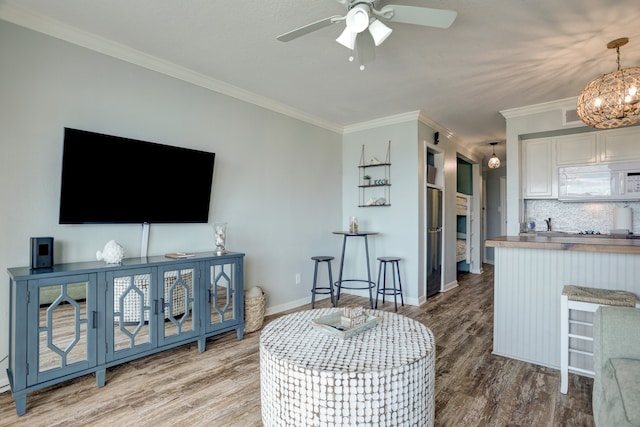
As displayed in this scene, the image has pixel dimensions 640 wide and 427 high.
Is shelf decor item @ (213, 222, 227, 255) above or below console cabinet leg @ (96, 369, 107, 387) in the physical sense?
above

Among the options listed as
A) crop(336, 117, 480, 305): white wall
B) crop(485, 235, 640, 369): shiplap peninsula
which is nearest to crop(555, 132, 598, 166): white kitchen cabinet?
crop(336, 117, 480, 305): white wall

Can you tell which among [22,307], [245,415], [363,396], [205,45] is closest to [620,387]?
A: [363,396]

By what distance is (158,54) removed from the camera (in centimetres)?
278

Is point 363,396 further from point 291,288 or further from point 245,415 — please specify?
point 291,288

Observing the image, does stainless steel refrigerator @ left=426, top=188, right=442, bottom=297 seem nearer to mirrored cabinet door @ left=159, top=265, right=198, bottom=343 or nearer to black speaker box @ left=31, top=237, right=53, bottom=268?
mirrored cabinet door @ left=159, top=265, right=198, bottom=343

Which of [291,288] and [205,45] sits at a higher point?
[205,45]

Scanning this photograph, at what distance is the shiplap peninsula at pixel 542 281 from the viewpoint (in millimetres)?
2346

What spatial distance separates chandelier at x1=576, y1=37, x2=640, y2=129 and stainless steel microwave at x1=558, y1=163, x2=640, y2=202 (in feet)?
4.92

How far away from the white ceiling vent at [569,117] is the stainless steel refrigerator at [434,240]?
1.73 m

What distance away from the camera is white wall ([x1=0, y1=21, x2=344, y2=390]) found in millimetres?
2207

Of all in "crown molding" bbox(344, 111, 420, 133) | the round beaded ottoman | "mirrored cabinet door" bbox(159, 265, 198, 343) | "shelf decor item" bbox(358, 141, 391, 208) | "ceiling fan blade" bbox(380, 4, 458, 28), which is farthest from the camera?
"shelf decor item" bbox(358, 141, 391, 208)

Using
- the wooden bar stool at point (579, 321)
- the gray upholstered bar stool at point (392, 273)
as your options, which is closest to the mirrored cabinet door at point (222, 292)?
the gray upholstered bar stool at point (392, 273)

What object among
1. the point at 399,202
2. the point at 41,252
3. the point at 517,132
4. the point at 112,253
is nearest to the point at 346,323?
the point at 112,253

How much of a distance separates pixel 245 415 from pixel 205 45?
2.70 m
